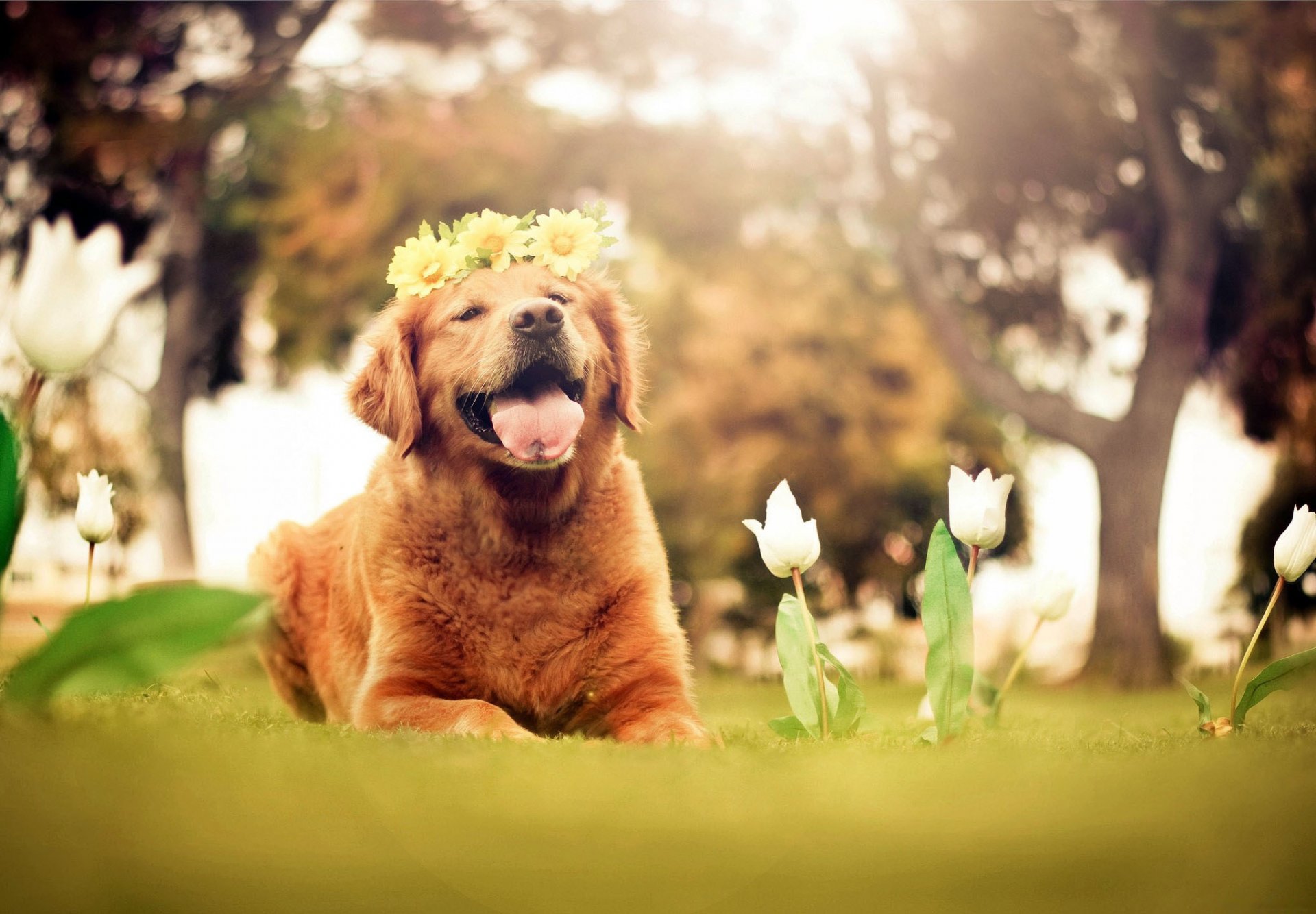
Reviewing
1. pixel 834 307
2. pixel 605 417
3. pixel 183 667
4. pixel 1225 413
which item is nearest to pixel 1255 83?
pixel 1225 413

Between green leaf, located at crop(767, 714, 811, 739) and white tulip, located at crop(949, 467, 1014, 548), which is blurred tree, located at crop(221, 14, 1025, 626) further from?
white tulip, located at crop(949, 467, 1014, 548)

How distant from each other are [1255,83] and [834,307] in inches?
170

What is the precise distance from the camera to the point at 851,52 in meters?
9.59

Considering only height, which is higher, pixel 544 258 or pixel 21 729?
pixel 544 258

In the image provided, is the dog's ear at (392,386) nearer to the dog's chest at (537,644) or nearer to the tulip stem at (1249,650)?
the dog's chest at (537,644)

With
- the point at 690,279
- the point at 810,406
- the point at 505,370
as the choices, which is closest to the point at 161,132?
the point at 690,279

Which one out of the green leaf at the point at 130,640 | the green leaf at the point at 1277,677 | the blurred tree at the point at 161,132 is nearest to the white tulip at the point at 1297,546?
the green leaf at the point at 1277,677

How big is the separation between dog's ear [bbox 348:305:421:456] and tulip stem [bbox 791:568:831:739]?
1016 mm

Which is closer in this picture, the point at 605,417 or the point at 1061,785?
the point at 1061,785

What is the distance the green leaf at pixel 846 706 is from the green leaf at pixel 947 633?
23cm

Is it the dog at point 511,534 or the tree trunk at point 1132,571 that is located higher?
the dog at point 511,534

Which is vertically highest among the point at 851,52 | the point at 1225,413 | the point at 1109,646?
the point at 851,52

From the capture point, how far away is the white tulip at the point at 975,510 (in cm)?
211

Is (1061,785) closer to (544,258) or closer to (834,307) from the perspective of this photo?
(544,258)
